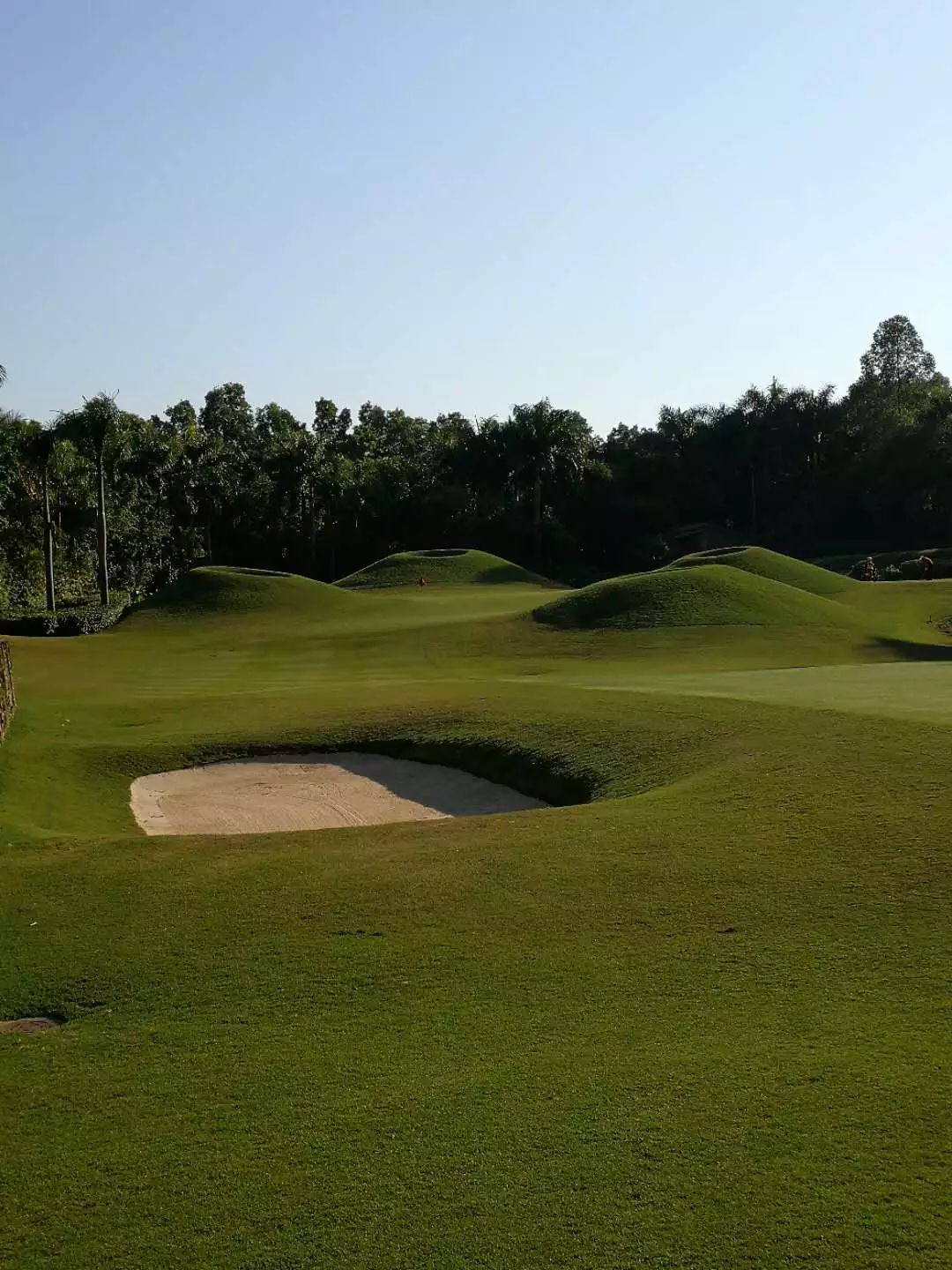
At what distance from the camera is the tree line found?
79.8 meters

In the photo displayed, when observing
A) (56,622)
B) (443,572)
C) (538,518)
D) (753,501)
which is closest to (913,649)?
(443,572)

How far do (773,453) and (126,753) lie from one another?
3014 inches

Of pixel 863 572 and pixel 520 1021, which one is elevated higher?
pixel 863 572

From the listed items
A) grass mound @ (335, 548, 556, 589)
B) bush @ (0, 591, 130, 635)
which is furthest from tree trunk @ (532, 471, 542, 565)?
bush @ (0, 591, 130, 635)

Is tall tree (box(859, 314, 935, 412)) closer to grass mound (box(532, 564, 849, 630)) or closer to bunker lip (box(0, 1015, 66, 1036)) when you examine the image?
grass mound (box(532, 564, 849, 630))

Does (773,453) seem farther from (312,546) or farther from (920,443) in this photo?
(312,546)

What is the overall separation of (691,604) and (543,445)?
4390cm

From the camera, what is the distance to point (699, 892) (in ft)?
33.0

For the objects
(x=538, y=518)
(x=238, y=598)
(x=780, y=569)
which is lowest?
(x=238, y=598)

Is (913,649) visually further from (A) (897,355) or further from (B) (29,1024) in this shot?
(A) (897,355)

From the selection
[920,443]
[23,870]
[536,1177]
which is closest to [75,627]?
[23,870]

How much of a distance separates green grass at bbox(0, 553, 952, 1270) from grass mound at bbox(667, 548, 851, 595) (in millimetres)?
31680

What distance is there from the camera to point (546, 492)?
8750cm

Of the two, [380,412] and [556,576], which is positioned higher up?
[380,412]
